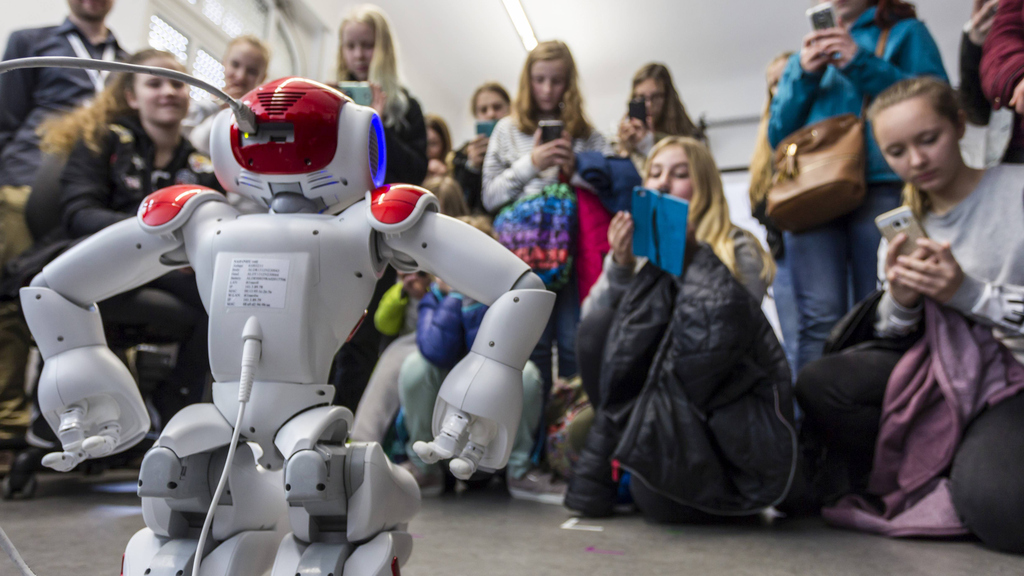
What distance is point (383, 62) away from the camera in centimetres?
188

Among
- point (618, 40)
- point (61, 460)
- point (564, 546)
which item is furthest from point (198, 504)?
point (618, 40)

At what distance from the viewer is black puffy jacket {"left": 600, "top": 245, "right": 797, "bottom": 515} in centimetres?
145

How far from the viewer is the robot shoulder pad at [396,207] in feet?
2.71

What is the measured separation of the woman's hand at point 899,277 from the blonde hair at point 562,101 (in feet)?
3.47

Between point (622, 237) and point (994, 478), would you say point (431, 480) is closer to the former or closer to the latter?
point (622, 237)

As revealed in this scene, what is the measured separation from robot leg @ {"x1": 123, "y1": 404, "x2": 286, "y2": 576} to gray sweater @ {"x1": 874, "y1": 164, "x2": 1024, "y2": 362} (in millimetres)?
1435

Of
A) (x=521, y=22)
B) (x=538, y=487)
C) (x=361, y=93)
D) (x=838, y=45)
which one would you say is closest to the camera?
(x=361, y=93)

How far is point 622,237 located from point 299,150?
997mm

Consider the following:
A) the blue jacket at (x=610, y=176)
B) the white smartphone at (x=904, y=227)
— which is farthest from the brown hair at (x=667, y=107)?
the white smartphone at (x=904, y=227)

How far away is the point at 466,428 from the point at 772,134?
161cm

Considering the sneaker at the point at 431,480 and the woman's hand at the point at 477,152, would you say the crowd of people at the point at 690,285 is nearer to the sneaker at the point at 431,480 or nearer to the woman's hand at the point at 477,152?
the sneaker at the point at 431,480

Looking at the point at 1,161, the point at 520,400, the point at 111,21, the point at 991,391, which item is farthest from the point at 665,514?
the point at 111,21

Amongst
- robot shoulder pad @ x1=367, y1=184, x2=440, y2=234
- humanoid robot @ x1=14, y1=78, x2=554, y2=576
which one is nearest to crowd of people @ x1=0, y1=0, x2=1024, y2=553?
humanoid robot @ x1=14, y1=78, x2=554, y2=576

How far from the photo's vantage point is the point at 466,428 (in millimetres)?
797
